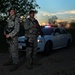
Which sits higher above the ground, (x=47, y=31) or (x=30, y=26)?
(x=30, y=26)

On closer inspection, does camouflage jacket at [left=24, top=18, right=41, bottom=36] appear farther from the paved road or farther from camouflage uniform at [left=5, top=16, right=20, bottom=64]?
the paved road

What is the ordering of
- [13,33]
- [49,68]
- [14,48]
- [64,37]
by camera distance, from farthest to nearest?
[64,37]
[49,68]
[14,48]
[13,33]

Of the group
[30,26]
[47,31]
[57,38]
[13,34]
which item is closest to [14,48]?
[13,34]

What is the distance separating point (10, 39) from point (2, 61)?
2052 mm

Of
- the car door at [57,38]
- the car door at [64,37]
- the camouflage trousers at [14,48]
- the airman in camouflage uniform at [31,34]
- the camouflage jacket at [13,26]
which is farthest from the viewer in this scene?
the car door at [64,37]

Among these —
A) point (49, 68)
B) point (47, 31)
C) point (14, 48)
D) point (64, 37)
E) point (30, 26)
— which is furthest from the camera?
point (64, 37)

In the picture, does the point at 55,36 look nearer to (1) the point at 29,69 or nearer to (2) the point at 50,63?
(2) the point at 50,63

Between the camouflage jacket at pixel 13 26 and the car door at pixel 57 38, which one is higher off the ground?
the camouflage jacket at pixel 13 26

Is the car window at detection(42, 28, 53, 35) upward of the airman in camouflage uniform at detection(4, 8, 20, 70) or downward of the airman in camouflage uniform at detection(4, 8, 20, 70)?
downward

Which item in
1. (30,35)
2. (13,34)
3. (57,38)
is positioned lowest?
(57,38)

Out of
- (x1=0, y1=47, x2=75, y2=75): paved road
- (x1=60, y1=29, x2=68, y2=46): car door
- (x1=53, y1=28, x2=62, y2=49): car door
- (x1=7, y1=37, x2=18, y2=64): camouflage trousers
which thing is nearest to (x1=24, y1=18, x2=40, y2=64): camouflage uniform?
(x1=0, y1=47, x2=75, y2=75): paved road

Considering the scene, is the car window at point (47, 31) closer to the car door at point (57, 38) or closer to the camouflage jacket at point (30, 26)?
the car door at point (57, 38)

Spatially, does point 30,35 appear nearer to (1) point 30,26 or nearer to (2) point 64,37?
(1) point 30,26

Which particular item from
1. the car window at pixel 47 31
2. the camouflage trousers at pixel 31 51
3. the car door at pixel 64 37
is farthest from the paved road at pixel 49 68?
the car door at pixel 64 37
